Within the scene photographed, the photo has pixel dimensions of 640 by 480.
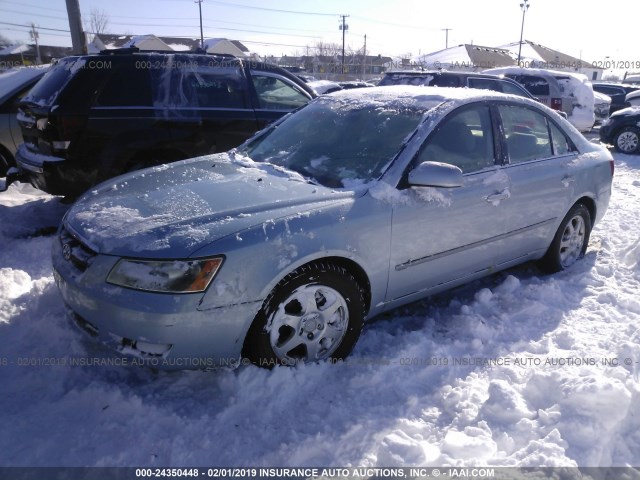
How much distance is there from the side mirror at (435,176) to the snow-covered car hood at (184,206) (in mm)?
432

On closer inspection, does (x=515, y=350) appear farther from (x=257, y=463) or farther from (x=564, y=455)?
(x=257, y=463)

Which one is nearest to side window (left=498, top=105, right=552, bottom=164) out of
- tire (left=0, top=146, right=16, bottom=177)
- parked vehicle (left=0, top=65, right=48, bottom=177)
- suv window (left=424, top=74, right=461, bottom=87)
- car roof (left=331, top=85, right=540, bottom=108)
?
car roof (left=331, top=85, right=540, bottom=108)

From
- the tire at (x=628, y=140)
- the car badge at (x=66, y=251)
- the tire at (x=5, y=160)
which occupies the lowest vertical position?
the tire at (x=628, y=140)

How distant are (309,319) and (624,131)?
11.8m

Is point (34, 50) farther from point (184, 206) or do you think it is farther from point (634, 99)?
point (184, 206)

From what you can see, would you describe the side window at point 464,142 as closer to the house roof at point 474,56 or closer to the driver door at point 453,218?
the driver door at point 453,218

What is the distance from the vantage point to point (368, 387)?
9.20 feet

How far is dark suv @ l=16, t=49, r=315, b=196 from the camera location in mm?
4934

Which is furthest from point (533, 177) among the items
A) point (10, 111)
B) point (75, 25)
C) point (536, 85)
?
point (536, 85)

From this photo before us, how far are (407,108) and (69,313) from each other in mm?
2531

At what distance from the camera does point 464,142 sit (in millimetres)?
3543

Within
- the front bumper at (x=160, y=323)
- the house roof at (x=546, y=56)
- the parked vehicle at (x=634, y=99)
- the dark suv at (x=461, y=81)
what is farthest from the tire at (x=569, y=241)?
the house roof at (x=546, y=56)

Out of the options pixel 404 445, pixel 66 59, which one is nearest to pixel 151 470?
pixel 404 445

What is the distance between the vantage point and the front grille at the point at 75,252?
263 cm
